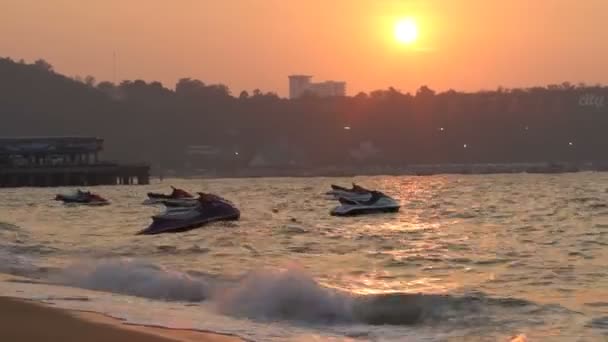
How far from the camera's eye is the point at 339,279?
73.0 ft

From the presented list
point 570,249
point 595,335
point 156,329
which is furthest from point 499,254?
point 156,329

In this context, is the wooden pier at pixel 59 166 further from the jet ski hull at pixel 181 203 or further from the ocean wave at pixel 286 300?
the ocean wave at pixel 286 300

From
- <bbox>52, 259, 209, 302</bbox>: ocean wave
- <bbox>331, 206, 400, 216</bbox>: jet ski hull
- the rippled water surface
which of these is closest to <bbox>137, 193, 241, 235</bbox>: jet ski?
the rippled water surface

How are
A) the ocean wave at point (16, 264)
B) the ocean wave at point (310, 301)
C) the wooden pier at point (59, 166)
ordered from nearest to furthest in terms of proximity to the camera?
the ocean wave at point (310, 301), the ocean wave at point (16, 264), the wooden pier at point (59, 166)

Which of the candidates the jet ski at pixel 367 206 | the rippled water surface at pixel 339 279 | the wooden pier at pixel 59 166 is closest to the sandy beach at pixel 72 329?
the rippled water surface at pixel 339 279

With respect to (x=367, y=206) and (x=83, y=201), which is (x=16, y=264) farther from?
(x=83, y=201)

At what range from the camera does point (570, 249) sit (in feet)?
94.1

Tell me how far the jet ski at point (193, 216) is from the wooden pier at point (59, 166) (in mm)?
101467

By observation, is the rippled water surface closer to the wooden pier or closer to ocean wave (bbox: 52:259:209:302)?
ocean wave (bbox: 52:259:209:302)

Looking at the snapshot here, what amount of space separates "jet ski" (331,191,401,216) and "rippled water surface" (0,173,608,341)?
10783 millimetres

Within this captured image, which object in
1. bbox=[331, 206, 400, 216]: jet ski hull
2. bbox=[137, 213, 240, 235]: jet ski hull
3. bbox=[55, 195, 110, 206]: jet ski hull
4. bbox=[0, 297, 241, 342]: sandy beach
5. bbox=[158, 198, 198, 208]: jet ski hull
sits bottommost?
bbox=[55, 195, 110, 206]: jet ski hull

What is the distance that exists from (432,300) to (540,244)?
1371 centimetres

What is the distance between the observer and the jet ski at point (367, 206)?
5147 cm

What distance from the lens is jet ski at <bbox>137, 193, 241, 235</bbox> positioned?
38781 millimetres
